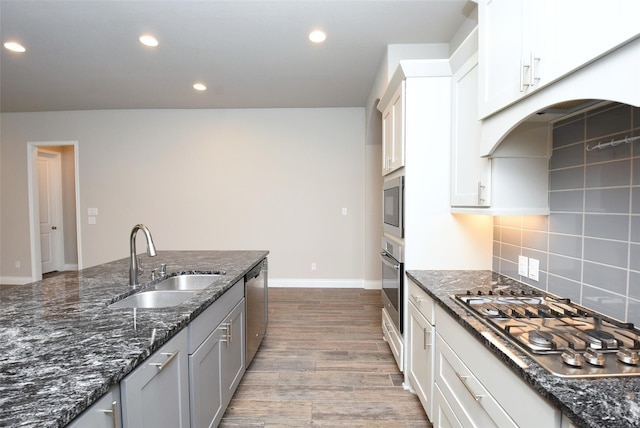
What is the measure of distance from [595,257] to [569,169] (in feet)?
1.43

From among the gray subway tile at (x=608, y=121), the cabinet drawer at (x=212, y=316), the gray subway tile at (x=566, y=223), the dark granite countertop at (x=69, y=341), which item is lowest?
the cabinet drawer at (x=212, y=316)

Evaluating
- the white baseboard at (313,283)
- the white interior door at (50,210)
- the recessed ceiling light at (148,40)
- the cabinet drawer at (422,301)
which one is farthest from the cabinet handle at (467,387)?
the white interior door at (50,210)

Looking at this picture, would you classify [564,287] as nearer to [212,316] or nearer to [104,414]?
[212,316]

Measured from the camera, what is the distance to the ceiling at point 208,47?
2449 millimetres

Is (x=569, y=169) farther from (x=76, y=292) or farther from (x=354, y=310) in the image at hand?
(x=354, y=310)

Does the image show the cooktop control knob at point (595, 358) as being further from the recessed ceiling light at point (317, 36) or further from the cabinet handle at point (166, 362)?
the recessed ceiling light at point (317, 36)

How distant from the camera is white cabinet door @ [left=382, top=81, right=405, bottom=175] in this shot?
2.24m

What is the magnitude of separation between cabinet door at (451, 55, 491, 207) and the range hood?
41 centimetres

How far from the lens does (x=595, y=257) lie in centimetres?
131

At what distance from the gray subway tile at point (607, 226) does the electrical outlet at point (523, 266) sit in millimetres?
445

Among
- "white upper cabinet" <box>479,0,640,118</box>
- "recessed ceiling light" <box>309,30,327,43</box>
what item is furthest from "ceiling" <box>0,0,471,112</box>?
"white upper cabinet" <box>479,0,640,118</box>

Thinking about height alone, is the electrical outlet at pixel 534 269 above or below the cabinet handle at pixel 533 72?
below

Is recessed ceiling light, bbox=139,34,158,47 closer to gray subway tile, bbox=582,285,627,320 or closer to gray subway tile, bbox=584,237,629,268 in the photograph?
gray subway tile, bbox=584,237,629,268

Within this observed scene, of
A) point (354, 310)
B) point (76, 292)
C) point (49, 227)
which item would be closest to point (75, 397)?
point (76, 292)
